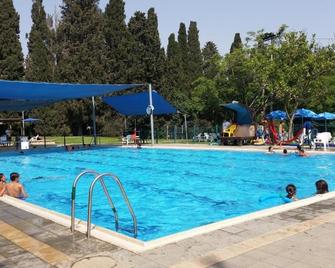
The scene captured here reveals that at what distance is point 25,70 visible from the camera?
43.3 metres

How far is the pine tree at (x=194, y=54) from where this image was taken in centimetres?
4612

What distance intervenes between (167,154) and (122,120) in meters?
19.0

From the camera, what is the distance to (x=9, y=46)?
40.1 meters

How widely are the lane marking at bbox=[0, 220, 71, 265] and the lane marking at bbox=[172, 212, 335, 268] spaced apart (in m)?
1.26

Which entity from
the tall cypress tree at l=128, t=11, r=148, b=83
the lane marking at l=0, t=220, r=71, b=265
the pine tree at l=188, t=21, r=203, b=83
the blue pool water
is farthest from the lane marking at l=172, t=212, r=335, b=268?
the pine tree at l=188, t=21, r=203, b=83

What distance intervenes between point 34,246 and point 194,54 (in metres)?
45.2

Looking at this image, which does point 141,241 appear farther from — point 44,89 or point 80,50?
point 80,50

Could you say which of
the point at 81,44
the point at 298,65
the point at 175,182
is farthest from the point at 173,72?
the point at 175,182

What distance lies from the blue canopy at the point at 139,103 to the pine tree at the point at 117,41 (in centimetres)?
1008

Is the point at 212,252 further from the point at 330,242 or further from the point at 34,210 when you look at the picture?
the point at 34,210

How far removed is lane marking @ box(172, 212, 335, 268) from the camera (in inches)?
165

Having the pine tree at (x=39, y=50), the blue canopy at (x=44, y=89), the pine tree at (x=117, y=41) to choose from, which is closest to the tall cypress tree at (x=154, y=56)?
the pine tree at (x=117, y=41)

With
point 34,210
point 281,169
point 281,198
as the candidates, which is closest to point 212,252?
point 34,210

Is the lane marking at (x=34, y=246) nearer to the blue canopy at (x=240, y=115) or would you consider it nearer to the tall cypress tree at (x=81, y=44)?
the blue canopy at (x=240, y=115)
